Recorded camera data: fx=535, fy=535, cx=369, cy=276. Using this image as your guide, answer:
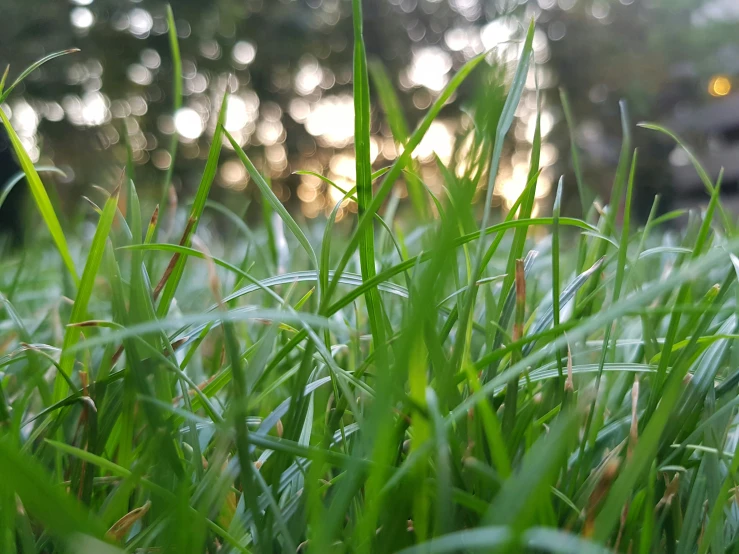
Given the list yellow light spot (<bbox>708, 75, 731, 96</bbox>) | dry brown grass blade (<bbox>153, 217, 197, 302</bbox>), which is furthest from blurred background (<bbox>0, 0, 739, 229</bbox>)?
dry brown grass blade (<bbox>153, 217, 197, 302</bbox>)

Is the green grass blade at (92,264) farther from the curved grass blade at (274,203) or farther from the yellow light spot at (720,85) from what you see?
the yellow light spot at (720,85)

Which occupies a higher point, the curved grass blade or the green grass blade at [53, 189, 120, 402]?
the curved grass blade

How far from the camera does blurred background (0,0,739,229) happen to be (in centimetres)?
322

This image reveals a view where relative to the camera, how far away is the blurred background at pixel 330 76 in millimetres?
3217

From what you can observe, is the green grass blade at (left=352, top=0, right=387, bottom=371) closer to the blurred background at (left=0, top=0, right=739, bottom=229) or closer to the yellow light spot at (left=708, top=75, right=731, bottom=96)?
the blurred background at (left=0, top=0, right=739, bottom=229)

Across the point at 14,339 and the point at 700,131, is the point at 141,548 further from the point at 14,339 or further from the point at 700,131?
the point at 700,131

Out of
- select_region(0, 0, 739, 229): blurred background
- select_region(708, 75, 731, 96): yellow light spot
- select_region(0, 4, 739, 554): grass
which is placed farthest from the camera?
select_region(708, 75, 731, 96): yellow light spot

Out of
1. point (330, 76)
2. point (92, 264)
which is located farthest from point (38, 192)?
point (330, 76)

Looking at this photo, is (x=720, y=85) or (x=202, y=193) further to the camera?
(x=720, y=85)

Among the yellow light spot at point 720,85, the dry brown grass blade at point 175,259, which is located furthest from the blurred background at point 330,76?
the dry brown grass blade at point 175,259

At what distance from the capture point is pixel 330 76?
4.41 m

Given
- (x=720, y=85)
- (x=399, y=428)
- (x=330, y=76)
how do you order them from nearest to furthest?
1. (x=399, y=428)
2. (x=720, y=85)
3. (x=330, y=76)

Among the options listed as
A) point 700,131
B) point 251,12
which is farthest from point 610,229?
point 700,131

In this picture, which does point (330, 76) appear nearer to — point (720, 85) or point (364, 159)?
point (720, 85)
